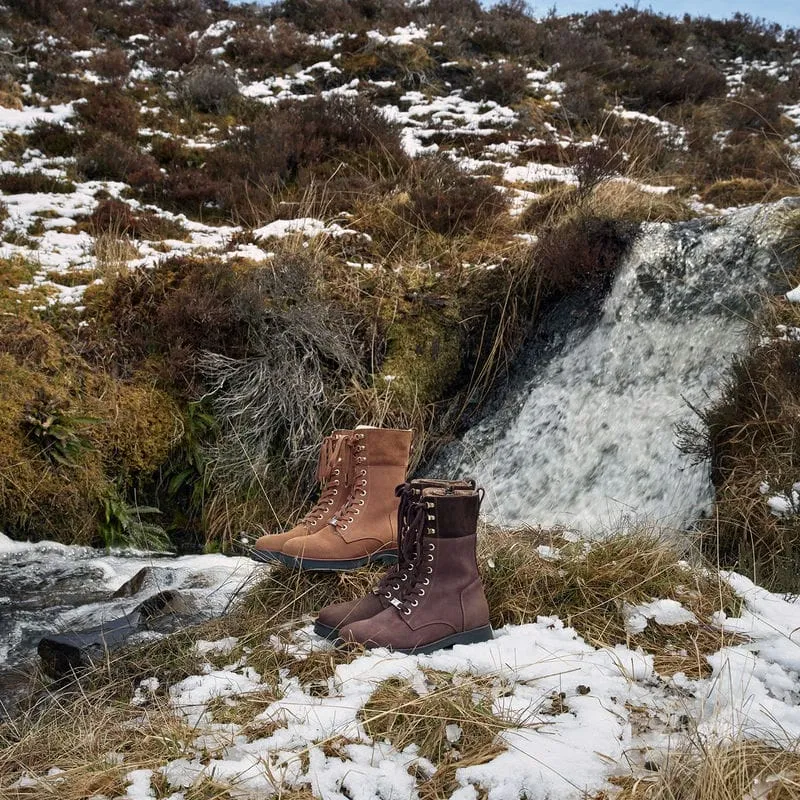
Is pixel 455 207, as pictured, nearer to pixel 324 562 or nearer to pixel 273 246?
pixel 273 246

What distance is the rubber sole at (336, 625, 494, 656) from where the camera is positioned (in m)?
2.40

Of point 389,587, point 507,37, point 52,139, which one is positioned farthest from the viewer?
point 507,37

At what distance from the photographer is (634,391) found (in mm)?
4590

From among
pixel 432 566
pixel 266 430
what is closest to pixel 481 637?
pixel 432 566

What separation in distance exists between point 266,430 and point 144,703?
2.61 meters

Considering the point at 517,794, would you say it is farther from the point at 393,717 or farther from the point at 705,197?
the point at 705,197

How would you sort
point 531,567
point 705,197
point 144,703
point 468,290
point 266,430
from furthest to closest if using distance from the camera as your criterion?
point 705,197 < point 468,290 < point 266,430 < point 531,567 < point 144,703

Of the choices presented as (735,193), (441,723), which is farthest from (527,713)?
(735,193)

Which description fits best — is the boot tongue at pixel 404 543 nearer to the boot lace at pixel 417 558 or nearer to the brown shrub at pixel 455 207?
the boot lace at pixel 417 558

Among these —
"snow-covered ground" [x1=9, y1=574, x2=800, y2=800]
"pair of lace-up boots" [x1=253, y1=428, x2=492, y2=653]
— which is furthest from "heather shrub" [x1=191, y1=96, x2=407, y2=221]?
"snow-covered ground" [x1=9, y1=574, x2=800, y2=800]

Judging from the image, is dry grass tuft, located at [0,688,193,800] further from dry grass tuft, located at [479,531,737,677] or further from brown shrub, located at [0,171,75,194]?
brown shrub, located at [0,171,75,194]

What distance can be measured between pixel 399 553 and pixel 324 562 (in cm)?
43

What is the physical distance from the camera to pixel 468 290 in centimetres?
541

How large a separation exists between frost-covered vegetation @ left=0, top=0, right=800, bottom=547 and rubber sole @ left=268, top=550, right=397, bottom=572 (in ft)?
5.81
